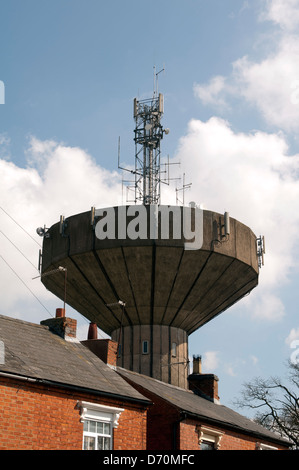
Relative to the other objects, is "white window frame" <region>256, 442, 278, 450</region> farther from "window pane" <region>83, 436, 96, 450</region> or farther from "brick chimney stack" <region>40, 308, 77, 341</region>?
"window pane" <region>83, 436, 96, 450</region>

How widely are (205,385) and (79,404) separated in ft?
47.6

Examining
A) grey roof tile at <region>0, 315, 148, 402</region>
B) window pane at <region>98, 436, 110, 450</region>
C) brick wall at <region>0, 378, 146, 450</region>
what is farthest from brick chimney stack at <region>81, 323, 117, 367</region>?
window pane at <region>98, 436, 110, 450</region>

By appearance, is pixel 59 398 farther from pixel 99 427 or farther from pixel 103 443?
pixel 103 443

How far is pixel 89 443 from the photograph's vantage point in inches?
687

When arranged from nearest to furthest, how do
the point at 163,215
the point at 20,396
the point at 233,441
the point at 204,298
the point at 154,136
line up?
the point at 20,396 → the point at 233,441 → the point at 163,215 → the point at 204,298 → the point at 154,136

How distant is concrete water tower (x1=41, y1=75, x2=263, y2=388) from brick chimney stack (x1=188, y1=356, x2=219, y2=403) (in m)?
0.79

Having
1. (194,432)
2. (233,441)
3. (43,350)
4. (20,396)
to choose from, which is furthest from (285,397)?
(20,396)

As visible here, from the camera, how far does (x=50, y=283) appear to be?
30.8m

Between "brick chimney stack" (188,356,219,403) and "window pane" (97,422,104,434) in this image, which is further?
"brick chimney stack" (188,356,219,403)

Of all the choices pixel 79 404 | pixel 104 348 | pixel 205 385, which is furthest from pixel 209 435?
pixel 205 385

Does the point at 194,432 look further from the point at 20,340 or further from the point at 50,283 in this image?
the point at 50,283

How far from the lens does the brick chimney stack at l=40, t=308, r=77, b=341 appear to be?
21516 mm

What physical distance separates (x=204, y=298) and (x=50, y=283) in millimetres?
7214

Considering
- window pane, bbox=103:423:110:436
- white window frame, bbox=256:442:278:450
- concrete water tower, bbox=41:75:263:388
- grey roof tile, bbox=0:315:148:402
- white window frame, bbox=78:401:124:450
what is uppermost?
concrete water tower, bbox=41:75:263:388
